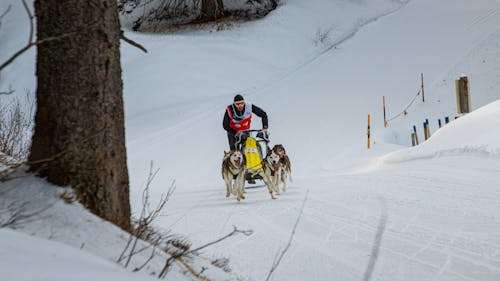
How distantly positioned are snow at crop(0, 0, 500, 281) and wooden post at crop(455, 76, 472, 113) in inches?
84.3

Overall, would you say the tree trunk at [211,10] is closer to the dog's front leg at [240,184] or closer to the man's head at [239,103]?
the man's head at [239,103]

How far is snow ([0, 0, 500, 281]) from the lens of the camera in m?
6.49

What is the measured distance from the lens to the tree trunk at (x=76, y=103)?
13.9 ft

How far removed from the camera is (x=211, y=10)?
120ft

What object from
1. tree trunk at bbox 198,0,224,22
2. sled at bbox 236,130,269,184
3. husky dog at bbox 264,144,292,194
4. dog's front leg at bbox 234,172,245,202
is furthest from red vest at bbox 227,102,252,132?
tree trunk at bbox 198,0,224,22

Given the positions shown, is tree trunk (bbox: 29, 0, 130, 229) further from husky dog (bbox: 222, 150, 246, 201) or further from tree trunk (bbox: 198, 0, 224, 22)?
tree trunk (bbox: 198, 0, 224, 22)

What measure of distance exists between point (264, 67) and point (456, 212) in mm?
23272

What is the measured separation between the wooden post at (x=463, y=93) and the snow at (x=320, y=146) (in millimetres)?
2141

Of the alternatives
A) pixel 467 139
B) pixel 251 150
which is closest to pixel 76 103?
pixel 251 150

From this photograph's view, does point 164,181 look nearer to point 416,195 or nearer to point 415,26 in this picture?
point 416,195

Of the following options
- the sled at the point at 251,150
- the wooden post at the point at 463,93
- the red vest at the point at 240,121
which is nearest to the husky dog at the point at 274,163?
the sled at the point at 251,150

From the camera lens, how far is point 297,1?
38.9 metres

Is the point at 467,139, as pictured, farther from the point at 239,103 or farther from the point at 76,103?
the point at 76,103

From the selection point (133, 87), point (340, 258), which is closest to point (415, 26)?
point (133, 87)
